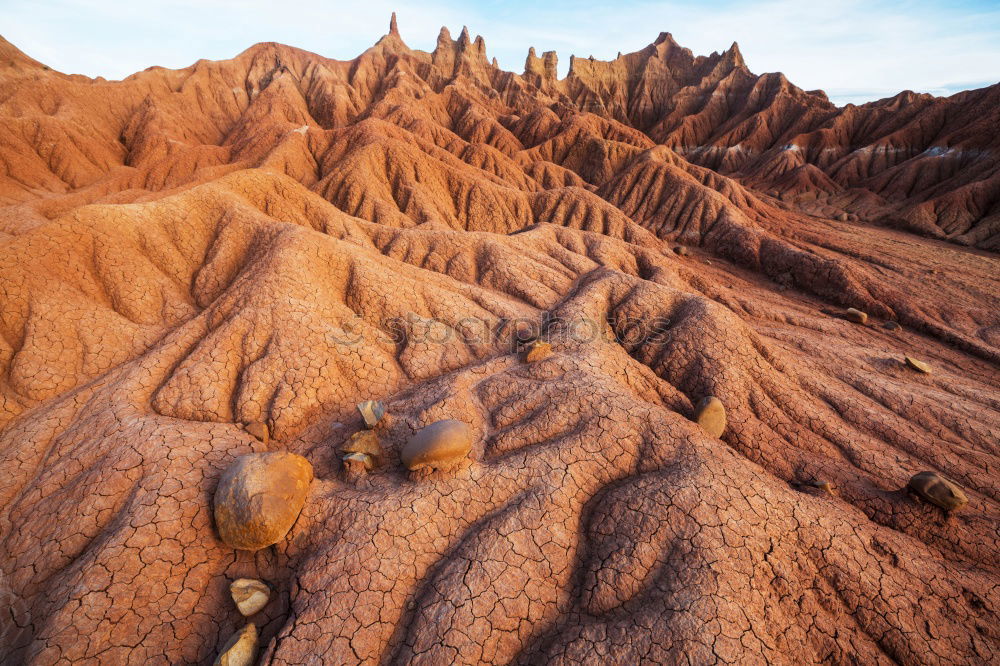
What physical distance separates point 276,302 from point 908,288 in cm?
2600

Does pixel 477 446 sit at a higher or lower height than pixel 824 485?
higher

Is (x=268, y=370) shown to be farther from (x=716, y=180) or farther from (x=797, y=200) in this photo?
(x=797, y=200)

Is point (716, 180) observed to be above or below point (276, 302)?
above

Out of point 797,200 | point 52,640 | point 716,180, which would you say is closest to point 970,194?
point 797,200

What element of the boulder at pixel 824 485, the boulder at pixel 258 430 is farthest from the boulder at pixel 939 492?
the boulder at pixel 258 430

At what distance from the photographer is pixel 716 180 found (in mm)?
31234

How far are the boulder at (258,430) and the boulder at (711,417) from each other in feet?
24.7

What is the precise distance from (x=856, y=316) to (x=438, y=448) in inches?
707

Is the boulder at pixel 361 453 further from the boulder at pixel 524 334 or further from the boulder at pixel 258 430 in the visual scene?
the boulder at pixel 524 334

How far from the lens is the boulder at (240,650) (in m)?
3.69

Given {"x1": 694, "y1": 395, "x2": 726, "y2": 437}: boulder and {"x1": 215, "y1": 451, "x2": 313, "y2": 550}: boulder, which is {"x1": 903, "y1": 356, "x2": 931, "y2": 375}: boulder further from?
{"x1": 215, "y1": 451, "x2": 313, "y2": 550}: boulder

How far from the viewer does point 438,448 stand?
17.3ft

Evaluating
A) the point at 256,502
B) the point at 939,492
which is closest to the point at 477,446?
the point at 256,502

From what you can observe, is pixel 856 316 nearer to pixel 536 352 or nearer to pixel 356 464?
pixel 536 352
